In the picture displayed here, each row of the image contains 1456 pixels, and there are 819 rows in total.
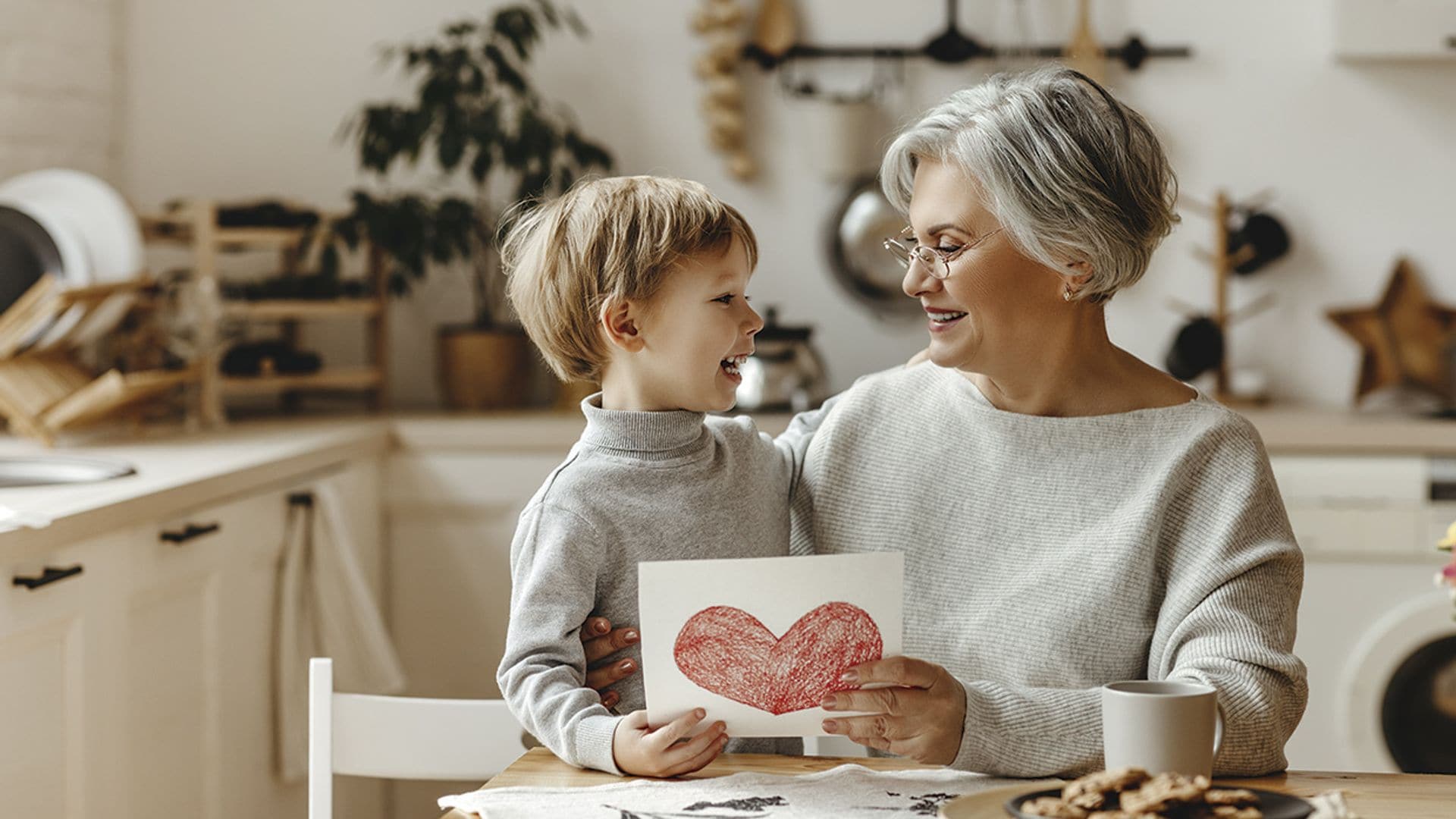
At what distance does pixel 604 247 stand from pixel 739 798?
47 cm

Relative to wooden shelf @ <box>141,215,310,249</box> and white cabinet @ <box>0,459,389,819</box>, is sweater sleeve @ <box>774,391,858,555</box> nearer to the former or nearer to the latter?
white cabinet @ <box>0,459,389,819</box>

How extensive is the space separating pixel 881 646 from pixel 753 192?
245 cm

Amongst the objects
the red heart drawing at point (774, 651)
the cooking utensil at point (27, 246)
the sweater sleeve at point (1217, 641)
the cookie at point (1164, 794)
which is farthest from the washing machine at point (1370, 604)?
the cooking utensil at point (27, 246)

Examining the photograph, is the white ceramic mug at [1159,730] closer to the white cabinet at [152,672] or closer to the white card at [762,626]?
the white card at [762,626]

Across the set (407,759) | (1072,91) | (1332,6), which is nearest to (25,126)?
(407,759)

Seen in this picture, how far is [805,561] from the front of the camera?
1.05 metres

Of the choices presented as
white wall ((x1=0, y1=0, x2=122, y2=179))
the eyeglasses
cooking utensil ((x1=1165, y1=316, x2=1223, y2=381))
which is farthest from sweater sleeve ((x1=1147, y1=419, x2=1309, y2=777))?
white wall ((x1=0, y1=0, x2=122, y2=179))

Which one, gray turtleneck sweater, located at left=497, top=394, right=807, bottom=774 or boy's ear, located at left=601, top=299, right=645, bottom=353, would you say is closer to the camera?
gray turtleneck sweater, located at left=497, top=394, right=807, bottom=774

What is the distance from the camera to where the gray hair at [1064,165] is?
127 cm

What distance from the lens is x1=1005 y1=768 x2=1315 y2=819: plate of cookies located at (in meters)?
0.87

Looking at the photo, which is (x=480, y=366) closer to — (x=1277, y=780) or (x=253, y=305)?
(x=253, y=305)

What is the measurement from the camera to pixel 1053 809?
0.91 metres

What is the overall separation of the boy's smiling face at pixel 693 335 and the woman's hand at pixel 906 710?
31cm

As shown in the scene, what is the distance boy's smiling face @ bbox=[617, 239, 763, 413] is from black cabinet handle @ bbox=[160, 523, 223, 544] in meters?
1.01
